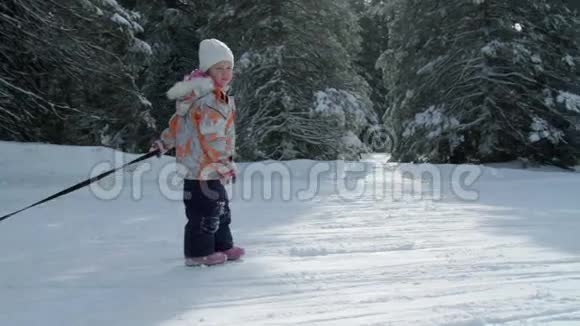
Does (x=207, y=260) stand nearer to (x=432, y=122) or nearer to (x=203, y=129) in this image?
(x=203, y=129)

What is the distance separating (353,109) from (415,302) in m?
10.5

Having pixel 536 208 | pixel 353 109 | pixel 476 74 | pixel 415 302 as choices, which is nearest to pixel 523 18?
pixel 476 74

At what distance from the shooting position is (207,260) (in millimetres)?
3291

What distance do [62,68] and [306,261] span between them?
6.78 meters

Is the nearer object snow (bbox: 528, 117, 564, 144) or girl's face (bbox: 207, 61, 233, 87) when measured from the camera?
girl's face (bbox: 207, 61, 233, 87)

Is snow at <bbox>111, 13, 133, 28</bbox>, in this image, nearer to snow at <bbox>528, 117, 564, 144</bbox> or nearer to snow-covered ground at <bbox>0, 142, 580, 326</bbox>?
snow-covered ground at <bbox>0, 142, 580, 326</bbox>

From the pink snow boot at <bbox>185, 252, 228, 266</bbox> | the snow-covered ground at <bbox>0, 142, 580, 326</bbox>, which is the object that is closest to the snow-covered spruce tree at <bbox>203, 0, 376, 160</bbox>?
the snow-covered ground at <bbox>0, 142, 580, 326</bbox>

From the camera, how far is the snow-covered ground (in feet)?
7.91

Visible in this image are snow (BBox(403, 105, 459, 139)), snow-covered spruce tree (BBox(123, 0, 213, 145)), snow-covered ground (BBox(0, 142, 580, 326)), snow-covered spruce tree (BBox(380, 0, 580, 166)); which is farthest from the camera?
snow-covered spruce tree (BBox(123, 0, 213, 145))

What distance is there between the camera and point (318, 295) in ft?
8.70

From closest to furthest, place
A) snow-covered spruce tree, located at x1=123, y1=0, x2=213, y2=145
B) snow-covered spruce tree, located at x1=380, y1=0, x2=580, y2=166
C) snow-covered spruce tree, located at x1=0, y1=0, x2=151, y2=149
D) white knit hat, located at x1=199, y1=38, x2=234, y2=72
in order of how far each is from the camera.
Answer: white knit hat, located at x1=199, y1=38, x2=234, y2=72 → snow-covered spruce tree, located at x1=0, y1=0, x2=151, y2=149 → snow-covered spruce tree, located at x1=380, y1=0, x2=580, y2=166 → snow-covered spruce tree, located at x1=123, y1=0, x2=213, y2=145

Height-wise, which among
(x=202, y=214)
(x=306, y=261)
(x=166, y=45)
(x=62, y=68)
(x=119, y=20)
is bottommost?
(x=306, y=261)

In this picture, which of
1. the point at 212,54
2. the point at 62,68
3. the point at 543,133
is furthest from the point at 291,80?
the point at 212,54

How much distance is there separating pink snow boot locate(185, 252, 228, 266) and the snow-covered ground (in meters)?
0.08
